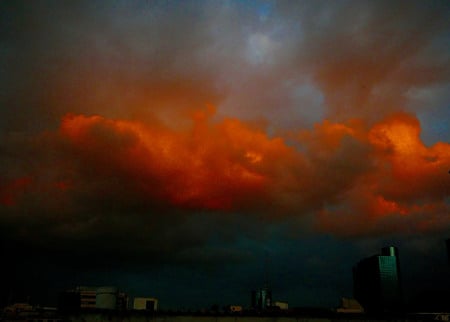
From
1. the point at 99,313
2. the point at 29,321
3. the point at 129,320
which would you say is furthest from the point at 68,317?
the point at 29,321

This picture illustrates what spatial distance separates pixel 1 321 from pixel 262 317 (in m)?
81.0

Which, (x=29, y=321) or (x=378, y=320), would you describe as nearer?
(x=378, y=320)

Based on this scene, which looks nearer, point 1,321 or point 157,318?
point 157,318

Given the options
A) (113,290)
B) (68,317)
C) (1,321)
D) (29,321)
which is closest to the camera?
(68,317)

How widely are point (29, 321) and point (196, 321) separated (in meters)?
85.7

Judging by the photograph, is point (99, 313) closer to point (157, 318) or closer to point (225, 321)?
point (157, 318)

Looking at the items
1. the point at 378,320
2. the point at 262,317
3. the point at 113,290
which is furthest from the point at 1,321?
the point at 378,320

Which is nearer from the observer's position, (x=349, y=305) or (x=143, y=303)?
(x=349, y=305)

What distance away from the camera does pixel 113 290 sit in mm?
50438

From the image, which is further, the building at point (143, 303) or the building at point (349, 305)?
the building at point (143, 303)

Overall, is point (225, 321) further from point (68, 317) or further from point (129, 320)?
point (68, 317)

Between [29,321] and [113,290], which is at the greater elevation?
[113,290]

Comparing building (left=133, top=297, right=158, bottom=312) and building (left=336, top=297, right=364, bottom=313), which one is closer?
building (left=336, top=297, right=364, bottom=313)

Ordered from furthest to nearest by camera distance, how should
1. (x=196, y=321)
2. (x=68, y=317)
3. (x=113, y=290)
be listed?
(x=113, y=290) → (x=196, y=321) → (x=68, y=317)
